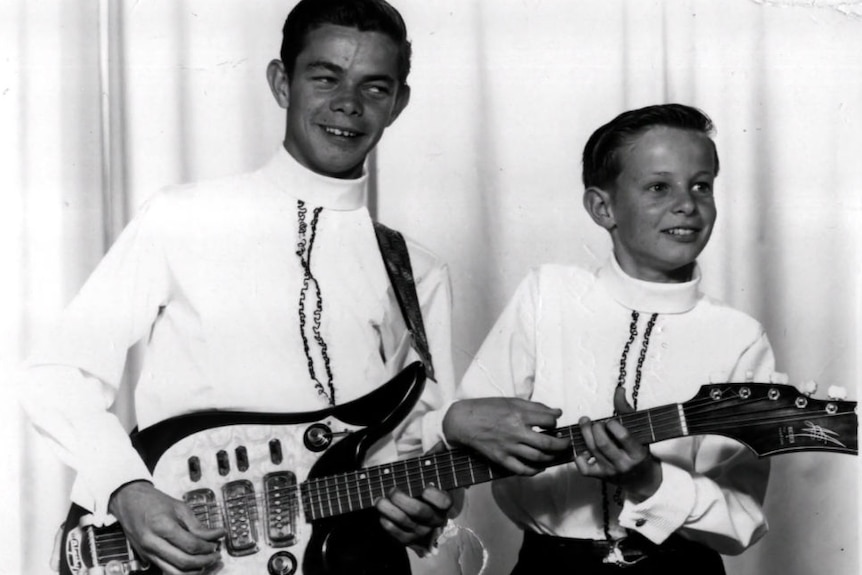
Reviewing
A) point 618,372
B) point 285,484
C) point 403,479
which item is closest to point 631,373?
point 618,372

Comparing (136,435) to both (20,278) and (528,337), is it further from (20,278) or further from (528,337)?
(528,337)

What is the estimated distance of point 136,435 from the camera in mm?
942

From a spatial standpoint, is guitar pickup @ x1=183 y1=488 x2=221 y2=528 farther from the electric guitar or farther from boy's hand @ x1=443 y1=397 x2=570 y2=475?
boy's hand @ x1=443 y1=397 x2=570 y2=475

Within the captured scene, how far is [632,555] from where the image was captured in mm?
865

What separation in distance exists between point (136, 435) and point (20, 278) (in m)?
0.23

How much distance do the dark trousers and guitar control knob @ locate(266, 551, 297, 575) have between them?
0.23m

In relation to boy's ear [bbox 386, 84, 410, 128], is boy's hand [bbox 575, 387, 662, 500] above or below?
below

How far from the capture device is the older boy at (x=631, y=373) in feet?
2.79

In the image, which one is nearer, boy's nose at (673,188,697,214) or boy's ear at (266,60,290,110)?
boy's nose at (673,188,697,214)

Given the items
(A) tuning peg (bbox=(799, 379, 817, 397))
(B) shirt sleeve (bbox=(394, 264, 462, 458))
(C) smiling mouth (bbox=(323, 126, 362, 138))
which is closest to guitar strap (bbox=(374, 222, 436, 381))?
(B) shirt sleeve (bbox=(394, 264, 462, 458))

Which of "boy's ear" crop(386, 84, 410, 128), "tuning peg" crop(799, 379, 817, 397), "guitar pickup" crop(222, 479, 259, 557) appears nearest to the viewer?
"tuning peg" crop(799, 379, 817, 397)

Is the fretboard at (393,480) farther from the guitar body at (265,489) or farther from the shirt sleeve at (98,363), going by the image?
the shirt sleeve at (98,363)

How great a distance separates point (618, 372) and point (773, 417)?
0.52ft

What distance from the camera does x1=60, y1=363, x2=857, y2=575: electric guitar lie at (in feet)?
2.93
